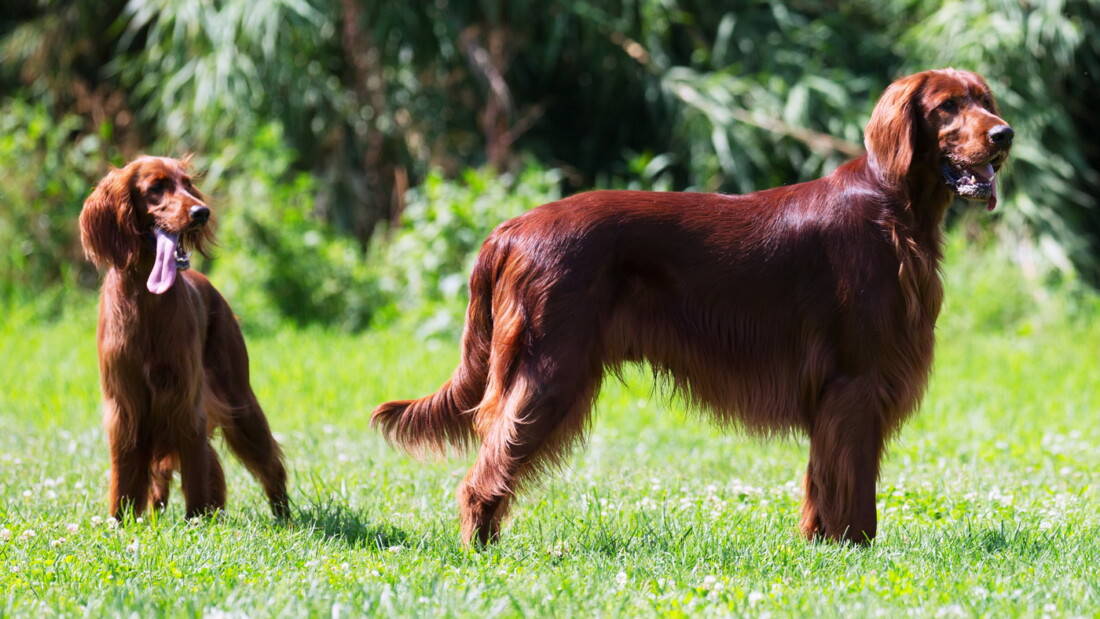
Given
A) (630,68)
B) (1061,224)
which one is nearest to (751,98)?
(630,68)

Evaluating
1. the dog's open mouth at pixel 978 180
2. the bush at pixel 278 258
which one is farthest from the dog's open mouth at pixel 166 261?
the bush at pixel 278 258

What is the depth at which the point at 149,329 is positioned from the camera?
180 inches

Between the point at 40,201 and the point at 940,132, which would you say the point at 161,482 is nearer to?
the point at 940,132

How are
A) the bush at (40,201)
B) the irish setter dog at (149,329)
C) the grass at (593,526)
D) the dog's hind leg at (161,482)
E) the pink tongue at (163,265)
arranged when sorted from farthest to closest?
the bush at (40,201) < the dog's hind leg at (161,482) < the irish setter dog at (149,329) < the pink tongue at (163,265) < the grass at (593,526)

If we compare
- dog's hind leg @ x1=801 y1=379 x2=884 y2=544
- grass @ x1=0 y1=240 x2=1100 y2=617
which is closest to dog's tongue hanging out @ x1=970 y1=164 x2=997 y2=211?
dog's hind leg @ x1=801 y1=379 x2=884 y2=544

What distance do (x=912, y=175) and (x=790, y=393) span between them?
0.87 metres

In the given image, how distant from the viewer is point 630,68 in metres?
12.2

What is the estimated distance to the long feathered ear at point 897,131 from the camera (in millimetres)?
4324

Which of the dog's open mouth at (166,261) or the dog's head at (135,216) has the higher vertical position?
the dog's head at (135,216)

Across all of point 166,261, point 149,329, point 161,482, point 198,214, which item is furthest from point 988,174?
point 161,482

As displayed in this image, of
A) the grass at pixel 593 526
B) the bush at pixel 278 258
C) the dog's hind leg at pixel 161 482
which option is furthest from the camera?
the bush at pixel 278 258

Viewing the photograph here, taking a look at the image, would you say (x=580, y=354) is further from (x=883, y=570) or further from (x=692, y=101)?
(x=692, y=101)

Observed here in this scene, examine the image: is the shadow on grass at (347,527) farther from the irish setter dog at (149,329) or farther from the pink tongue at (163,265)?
the pink tongue at (163,265)

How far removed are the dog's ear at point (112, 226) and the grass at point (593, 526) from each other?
3.22 ft
